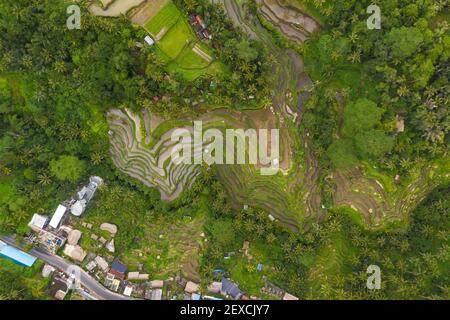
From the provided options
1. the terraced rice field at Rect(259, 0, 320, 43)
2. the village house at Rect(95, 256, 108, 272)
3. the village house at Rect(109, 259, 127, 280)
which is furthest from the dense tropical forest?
the village house at Rect(95, 256, 108, 272)

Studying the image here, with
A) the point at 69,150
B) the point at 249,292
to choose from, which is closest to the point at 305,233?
the point at 249,292

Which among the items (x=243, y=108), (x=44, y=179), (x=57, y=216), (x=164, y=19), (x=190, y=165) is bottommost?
(x=57, y=216)

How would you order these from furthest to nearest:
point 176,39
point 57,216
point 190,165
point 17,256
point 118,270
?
point 190,165 → point 176,39 → point 57,216 → point 118,270 → point 17,256

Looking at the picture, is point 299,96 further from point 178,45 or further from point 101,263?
point 101,263

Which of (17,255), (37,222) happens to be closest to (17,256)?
(17,255)

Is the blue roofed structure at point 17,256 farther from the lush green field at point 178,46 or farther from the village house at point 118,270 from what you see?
the lush green field at point 178,46

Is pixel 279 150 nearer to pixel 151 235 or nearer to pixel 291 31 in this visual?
pixel 291 31

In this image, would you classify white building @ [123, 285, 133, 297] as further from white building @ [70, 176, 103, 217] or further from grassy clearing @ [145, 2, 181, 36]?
grassy clearing @ [145, 2, 181, 36]
